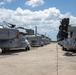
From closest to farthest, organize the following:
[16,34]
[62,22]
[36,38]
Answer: [16,34], [36,38], [62,22]

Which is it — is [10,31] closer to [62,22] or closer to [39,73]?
[39,73]

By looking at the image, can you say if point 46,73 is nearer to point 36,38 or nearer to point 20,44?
point 20,44

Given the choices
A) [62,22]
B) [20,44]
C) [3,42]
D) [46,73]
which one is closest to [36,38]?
[20,44]

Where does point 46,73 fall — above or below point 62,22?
below

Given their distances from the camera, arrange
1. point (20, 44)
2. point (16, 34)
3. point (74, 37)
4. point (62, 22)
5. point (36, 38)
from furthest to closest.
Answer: point (62, 22) → point (36, 38) → point (20, 44) → point (16, 34) → point (74, 37)

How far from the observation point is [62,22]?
89.9m

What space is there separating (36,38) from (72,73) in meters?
44.0

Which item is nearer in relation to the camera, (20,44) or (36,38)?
(20,44)

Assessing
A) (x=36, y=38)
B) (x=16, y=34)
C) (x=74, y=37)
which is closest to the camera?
(x=74, y=37)

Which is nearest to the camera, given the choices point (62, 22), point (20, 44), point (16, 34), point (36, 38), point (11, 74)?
point (11, 74)

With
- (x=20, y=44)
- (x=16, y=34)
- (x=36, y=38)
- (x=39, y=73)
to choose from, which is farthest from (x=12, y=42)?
(x=36, y=38)

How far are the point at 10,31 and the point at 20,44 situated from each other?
4.23 metres

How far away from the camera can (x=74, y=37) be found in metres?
26.0

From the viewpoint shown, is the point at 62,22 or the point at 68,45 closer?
the point at 68,45
